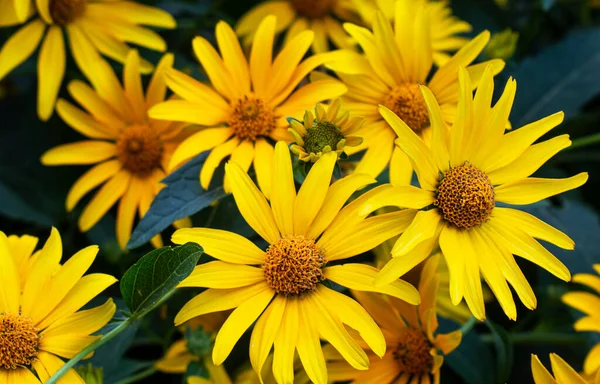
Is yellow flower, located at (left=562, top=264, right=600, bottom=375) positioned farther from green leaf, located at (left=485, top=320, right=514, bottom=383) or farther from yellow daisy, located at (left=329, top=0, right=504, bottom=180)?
yellow daisy, located at (left=329, top=0, right=504, bottom=180)

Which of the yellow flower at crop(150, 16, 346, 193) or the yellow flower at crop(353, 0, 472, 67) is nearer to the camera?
the yellow flower at crop(150, 16, 346, 193)

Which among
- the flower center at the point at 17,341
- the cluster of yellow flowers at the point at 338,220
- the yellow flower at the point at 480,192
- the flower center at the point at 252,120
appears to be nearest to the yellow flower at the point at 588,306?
the cluster of yellow flowers at the point at 338,220

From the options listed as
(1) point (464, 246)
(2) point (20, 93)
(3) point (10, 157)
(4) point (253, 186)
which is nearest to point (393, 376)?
(1) point (464, 246)

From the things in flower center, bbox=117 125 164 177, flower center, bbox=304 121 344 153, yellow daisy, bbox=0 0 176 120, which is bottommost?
flower center, bbox=304 121 344 153

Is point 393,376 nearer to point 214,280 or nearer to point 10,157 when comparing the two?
point 214,280

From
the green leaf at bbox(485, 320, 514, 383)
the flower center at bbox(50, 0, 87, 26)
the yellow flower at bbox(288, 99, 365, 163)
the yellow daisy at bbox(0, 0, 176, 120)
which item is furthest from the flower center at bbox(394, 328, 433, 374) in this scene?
the flower center at bbox(50, 0, 87, 26)

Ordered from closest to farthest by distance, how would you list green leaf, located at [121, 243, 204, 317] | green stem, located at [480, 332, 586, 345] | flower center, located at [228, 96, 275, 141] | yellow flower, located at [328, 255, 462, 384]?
1. green leaf, located at [121, 243, 204, 317]
2. yellow flower, located at [328, 255, 462, 384]
3. flower center, located at [228, 96, 275, 141]
4. green stem, located at [480, 332, 586, 345]

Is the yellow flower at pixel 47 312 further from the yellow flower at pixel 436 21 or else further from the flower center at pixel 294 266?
the yellow flower at pixel 436 21
